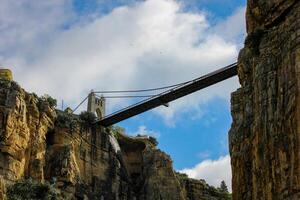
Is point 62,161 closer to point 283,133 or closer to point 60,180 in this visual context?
point 60,180

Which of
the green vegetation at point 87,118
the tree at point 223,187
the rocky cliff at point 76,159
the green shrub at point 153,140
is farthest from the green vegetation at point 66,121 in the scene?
the tree at point 223,187

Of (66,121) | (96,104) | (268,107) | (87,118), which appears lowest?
(268,107)

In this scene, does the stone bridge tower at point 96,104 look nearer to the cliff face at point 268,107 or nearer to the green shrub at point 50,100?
the green shrub at point 50,100

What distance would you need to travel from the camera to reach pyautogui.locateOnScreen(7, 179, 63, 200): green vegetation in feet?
160

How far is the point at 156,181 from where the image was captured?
6294 cm

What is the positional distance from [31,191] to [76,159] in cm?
955

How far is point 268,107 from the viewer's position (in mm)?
31031

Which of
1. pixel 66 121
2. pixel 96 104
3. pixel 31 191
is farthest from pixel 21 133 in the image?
pixel 96 104

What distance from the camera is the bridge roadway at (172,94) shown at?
5734 centimetres

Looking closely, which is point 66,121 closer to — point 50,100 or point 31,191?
point 50,100

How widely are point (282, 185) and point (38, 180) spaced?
1079 inches

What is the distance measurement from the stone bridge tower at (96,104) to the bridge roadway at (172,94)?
7201 mm

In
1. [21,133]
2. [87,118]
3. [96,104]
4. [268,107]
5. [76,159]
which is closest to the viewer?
[268,107]

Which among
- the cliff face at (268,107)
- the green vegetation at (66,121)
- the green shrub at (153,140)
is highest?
the green shrub at (153,140)
